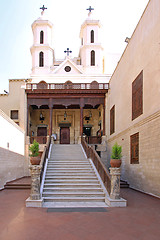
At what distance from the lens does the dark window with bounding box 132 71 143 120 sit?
1111 cm

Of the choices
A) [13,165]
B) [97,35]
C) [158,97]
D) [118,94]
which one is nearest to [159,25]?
[158,97]

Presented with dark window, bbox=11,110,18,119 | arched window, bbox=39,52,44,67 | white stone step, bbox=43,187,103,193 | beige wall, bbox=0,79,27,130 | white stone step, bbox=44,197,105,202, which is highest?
arched window, bbox=39,52,44,67

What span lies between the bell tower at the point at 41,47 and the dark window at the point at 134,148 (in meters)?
15.7

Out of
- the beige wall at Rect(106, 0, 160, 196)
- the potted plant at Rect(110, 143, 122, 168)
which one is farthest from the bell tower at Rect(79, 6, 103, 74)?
the potted plant at Rect(110, 143, 122, 168)

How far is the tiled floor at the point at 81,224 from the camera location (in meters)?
4.79

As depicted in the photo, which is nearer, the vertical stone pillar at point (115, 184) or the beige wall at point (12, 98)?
the vertical stone pillar at point (115, 184)

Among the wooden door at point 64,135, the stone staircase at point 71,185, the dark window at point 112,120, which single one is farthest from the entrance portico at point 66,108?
the stone staircase at point 71,185

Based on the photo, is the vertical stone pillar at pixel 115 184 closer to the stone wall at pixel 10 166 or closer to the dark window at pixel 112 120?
the stone wall at pixel 10 166

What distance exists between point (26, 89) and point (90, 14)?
13973 millimetres

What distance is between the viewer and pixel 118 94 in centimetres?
1561

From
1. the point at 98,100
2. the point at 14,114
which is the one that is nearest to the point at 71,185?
the point at 98,100

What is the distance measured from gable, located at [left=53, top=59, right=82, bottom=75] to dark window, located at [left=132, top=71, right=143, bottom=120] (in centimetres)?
1348

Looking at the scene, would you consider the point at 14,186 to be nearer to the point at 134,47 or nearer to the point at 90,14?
the point at 134,47

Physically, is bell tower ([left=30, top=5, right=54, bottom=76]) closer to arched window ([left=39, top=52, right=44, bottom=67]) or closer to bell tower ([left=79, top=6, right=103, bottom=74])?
arched window ([left=39, top=52, right=44, bottom=67])
